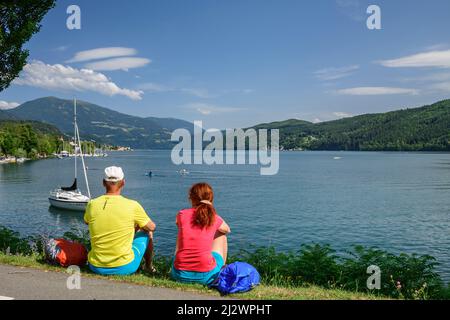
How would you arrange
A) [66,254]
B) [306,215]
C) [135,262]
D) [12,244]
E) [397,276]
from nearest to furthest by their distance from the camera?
1. [135,262]
2. [66,254]
3. [397,276]
4. [12,244]
5. [306,215]

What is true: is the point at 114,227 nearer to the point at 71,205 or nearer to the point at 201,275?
the point at 201,275

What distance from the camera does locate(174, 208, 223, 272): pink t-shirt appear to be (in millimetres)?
8117

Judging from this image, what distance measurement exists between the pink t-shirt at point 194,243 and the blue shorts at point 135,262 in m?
1.08

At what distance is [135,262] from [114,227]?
923mm

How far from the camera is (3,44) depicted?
50.8 ft

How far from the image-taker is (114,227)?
853 cm

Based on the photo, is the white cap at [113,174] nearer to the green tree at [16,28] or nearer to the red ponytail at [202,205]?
the red ponytail at [202,205]

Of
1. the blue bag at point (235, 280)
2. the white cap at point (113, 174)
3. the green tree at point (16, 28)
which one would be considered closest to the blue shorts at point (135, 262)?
the white cap at point (113, 174)

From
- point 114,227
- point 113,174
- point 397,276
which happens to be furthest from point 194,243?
point 397,276

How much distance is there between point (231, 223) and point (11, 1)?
103 feet

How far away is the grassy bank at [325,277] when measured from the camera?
8.52m

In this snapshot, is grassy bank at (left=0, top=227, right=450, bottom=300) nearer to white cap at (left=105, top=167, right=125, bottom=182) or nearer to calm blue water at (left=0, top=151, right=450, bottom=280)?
white cap at (left=105, top=167, right=125, bottom=182)
